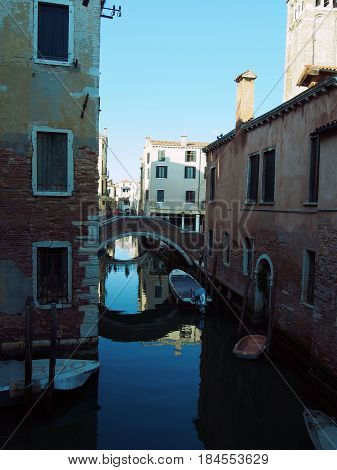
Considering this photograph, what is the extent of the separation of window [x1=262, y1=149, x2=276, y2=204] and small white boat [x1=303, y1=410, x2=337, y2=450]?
23.0 ft

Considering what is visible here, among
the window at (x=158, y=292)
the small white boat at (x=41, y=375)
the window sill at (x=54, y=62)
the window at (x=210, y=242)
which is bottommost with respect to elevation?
the window at (x=158, y=292)

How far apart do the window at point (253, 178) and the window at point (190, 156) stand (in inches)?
956

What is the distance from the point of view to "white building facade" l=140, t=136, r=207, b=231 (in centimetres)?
3912

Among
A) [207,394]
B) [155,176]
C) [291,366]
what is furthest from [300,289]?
[155,176]

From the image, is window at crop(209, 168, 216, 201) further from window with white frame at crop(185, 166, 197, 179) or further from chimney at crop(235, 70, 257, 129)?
window with white frame at crop(185, 166, 197, 179)

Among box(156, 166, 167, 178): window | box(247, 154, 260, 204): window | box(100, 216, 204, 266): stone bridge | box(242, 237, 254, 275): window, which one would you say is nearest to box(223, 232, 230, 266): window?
box(242, 237, 254, 275): window

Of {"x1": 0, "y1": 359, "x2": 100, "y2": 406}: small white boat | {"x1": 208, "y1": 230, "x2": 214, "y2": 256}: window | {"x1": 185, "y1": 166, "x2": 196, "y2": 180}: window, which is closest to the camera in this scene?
{"x1": 0, "y1": 359, "x2": 100, "y2": 406}: small white boat

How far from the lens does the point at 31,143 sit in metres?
9.37

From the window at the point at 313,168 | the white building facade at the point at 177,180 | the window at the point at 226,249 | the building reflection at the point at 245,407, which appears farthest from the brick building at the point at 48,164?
the white building facade at the point at 177,180

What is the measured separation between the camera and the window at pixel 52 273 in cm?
962

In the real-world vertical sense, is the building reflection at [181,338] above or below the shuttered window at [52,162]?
below

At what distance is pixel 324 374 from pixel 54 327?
17.9 ft

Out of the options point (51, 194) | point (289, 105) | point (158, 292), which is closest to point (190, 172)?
point (158, 292)

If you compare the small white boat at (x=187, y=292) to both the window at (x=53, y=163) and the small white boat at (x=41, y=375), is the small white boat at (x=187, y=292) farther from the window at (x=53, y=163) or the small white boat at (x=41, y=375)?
the window at (x=53, y=163)
